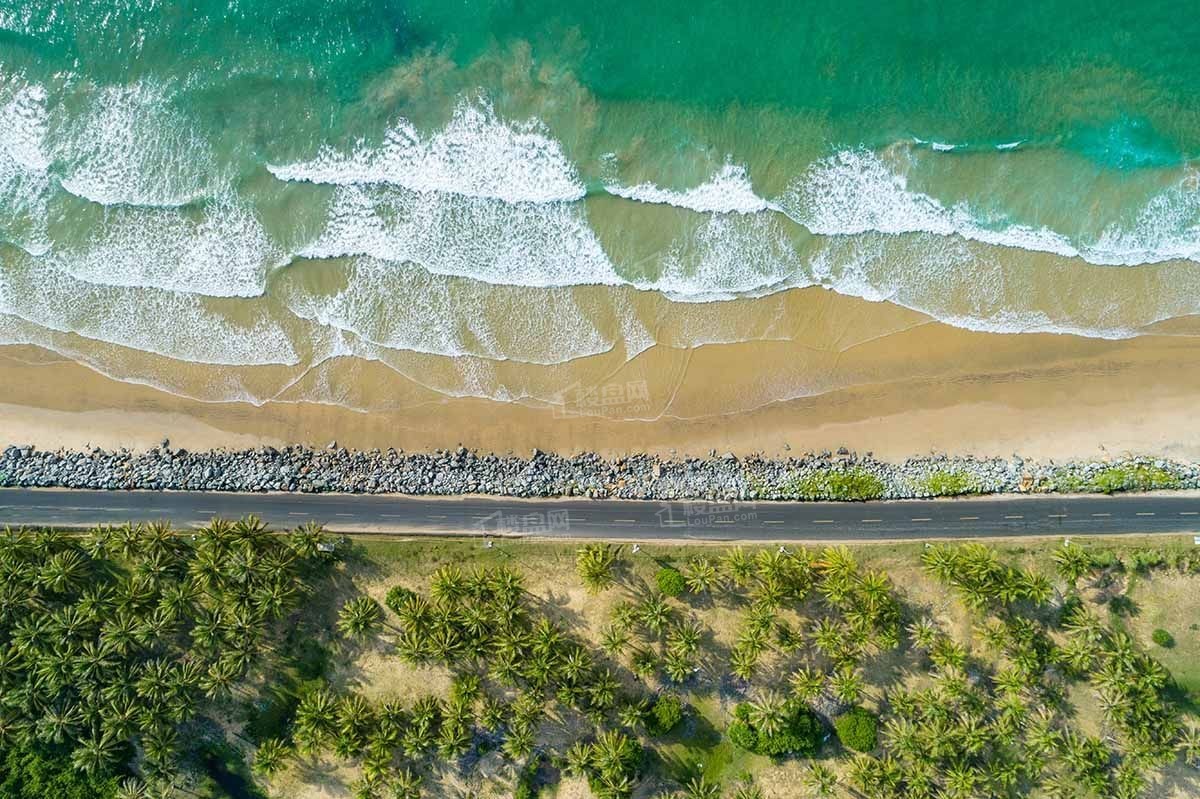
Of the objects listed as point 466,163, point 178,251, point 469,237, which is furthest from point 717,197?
point 178,251

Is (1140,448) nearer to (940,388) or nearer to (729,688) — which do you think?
(940,388)

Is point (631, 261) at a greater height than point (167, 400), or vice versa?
point (631, 261)

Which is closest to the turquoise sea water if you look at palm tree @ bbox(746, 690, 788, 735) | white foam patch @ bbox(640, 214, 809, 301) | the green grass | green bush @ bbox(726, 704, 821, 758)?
white foam patch @ bbox(640, 214, 809, 301)

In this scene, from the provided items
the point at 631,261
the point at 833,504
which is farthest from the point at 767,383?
the point at 631,261

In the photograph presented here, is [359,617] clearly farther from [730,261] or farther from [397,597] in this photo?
[730,261]

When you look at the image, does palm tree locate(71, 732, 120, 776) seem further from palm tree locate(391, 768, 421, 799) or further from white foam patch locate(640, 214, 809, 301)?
white foam patch locate(640, 214, 809, 301)

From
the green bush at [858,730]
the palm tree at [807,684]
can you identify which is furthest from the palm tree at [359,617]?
the green bush at [858,730]

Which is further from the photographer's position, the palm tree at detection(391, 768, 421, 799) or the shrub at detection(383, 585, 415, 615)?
the shrub at detection(383, 585, 415, 615)
